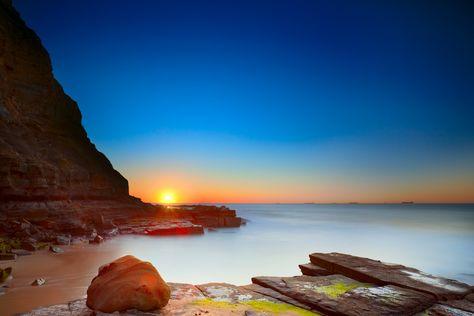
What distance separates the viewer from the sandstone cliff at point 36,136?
22453 millimetres

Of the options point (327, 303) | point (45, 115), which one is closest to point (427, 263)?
point (327, 303)

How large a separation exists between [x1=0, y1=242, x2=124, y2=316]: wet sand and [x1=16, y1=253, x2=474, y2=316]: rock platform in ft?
13.6

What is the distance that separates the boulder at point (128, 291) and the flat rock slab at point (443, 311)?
3956 mm

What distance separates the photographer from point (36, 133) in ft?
102

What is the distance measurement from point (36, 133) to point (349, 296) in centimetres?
3538

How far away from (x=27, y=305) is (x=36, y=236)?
43.2ft

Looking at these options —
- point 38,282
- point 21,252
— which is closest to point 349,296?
point 38,282

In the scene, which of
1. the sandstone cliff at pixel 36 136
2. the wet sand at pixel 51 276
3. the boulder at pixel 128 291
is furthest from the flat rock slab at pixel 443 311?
the sandstone cliff at pixel 36 136

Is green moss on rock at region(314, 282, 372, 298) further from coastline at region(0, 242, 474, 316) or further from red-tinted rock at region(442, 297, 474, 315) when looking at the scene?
red-tinted rock at region(442, 297, 474, 315)

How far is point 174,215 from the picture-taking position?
147 feet

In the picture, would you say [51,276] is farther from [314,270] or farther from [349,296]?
[349,296]

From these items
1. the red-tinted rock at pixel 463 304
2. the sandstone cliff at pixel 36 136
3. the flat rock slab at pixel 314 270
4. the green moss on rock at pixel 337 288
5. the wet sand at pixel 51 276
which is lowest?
the wet sand at pixel 51 276

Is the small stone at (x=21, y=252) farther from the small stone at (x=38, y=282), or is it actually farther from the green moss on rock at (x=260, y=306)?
the green moss on rock at (x=260, y=306)

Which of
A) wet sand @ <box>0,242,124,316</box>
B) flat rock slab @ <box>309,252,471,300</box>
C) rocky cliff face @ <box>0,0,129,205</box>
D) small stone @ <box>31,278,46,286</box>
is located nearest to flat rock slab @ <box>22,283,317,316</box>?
flat rock slab @ <box>309,252,471,300</box>
